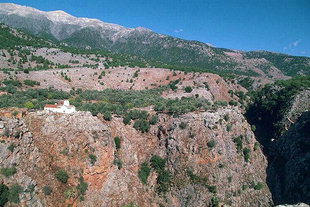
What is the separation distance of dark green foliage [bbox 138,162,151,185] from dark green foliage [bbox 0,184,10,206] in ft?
62.6

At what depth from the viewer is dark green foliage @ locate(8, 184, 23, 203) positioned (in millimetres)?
26266

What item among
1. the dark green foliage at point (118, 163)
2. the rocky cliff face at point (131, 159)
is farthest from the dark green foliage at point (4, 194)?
the dark green foliage at point (118, 163)

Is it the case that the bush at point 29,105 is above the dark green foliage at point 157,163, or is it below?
above

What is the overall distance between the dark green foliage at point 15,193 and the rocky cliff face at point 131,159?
44 centimetres

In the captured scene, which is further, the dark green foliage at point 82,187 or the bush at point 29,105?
the bush at point 29,105

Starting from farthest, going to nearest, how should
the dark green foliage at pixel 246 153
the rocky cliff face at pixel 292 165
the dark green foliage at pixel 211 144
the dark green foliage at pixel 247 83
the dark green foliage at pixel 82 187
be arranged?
the dark green foliage at pixel 247 83
the dark green foliage at pixel 246 153
the dark green foliage at pixel 211 144
the rocky cliff face at pixel 292 165
the dark green foliage at pixel 82 187

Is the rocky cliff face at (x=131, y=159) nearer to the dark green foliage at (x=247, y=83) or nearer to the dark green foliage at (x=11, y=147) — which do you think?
the dark green foliage at (x=11, y=147)

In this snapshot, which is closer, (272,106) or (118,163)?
(118,163)

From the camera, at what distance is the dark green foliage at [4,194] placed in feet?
82.9

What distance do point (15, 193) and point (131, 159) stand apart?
18.3 meters

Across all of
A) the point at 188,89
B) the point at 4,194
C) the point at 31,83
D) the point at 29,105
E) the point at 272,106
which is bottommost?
the point at 4,194

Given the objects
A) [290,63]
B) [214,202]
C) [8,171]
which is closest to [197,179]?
[214,202]

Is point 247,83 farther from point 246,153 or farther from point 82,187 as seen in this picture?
point 82,187

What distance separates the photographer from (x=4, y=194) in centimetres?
2575
